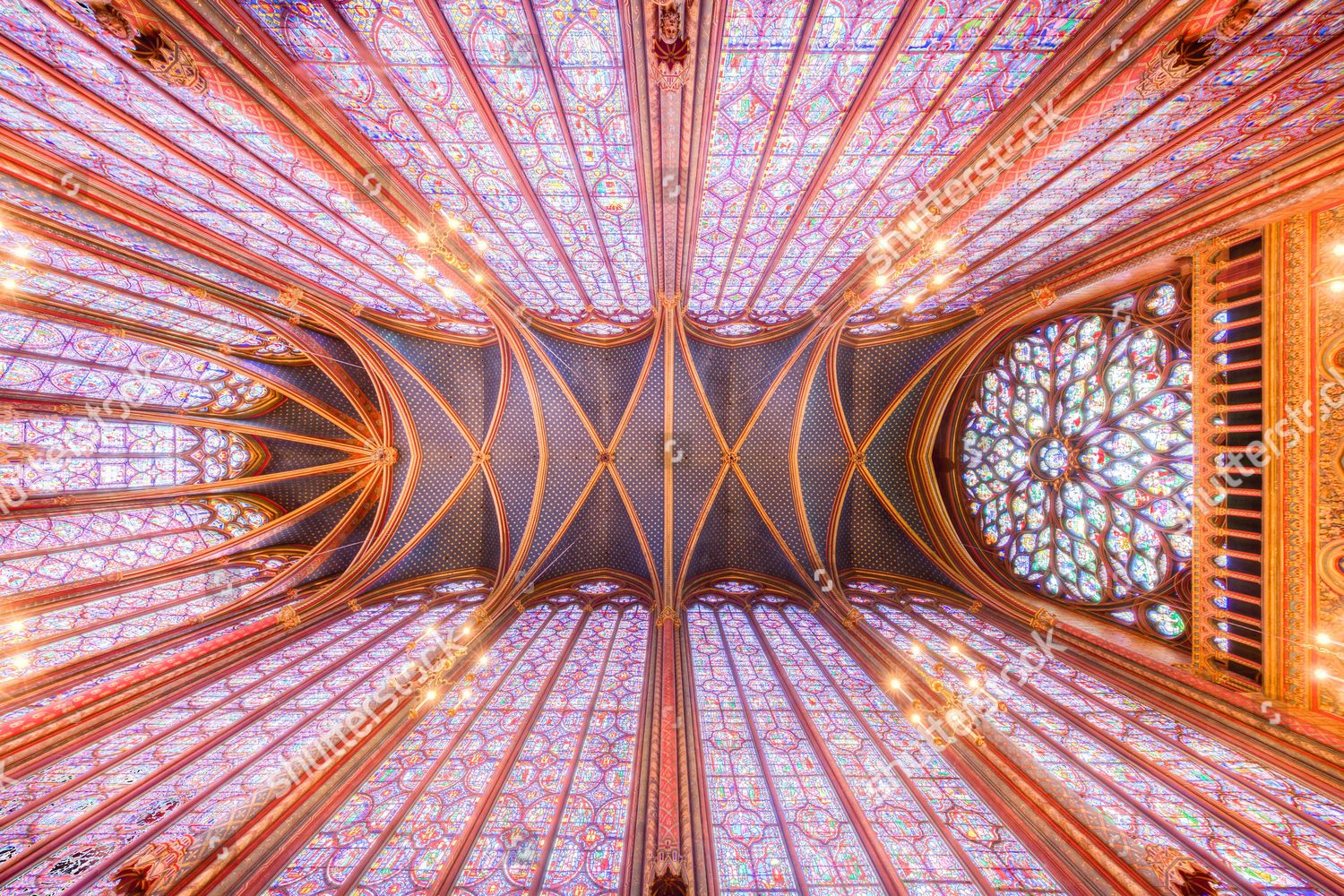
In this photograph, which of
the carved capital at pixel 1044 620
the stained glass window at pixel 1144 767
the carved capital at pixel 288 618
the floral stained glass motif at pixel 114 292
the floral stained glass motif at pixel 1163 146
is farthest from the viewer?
the carved capital at pixel 288 618

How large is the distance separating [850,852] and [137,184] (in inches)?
455

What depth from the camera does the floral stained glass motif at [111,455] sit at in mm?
9180

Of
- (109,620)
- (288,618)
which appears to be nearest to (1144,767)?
(288,618)

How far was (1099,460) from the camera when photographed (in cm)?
890

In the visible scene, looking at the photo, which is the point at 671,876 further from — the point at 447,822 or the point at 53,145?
the point at 53,145

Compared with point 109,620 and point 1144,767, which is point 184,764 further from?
point 1144,767

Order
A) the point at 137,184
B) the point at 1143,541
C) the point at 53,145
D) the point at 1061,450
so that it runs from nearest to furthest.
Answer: the point at 53,145 < the point at 137,184 < the point at 1143,541 < the point at 1061,450

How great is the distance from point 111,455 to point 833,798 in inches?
617

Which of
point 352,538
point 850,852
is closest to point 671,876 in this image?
point 850,852

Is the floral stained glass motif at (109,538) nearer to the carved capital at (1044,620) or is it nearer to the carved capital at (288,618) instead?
the carved capital at (288,618)

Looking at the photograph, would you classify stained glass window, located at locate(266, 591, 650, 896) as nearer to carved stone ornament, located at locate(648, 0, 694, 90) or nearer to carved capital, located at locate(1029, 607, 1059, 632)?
carved capital, located at locate(1029, 607, 1059, 632)

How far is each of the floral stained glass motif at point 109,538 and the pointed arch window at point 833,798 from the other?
40.1 feet

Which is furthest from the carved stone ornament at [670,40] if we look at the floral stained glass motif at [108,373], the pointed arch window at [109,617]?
the floral stained glass motif at [108,373]

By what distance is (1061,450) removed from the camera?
385 inches
